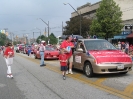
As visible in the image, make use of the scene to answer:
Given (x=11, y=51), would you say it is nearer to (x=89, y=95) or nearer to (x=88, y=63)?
(x=88, y=63)

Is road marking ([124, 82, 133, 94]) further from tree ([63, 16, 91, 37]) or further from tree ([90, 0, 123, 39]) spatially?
tree ([63, 16, 91, 37])

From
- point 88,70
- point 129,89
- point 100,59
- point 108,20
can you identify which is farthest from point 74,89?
point 108,20

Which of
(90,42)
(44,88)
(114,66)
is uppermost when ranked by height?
(90,42)

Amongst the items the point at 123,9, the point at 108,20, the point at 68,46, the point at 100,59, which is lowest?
the point at 100,59

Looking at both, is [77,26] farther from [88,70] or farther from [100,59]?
[100,59]

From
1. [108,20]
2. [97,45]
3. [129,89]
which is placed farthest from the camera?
[108,20]

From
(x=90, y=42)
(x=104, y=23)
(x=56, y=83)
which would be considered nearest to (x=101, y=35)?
(x=104, y=23)

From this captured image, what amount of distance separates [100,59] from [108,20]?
2823cm

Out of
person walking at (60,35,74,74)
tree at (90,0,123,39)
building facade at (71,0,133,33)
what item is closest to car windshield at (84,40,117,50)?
person walking at (60,35,74,74)

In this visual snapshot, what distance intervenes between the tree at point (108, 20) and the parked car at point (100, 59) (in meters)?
26.3

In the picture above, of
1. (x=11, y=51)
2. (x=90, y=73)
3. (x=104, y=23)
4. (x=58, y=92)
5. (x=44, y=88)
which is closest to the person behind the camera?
(x=58, y=92)

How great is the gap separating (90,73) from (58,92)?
265 cm

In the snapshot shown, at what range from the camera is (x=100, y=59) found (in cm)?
903

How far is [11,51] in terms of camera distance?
1027cm
